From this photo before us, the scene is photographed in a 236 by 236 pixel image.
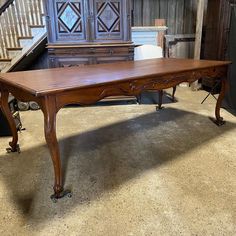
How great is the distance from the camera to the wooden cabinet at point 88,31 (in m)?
3.43

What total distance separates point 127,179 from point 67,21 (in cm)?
258

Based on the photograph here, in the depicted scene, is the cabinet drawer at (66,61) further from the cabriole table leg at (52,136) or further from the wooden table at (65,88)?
the cabriole table leg at (52,136)

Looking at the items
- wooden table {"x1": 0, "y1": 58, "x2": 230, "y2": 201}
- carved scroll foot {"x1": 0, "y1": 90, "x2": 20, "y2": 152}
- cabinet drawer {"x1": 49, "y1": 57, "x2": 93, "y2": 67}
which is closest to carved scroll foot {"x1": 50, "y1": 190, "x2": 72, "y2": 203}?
wooden table {"x1": 0, "y1": 58, "x2": 230, "y2": 201}

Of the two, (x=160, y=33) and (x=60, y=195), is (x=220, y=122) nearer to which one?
(x=60, y=195)

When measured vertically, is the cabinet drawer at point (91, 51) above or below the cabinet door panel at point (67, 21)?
below

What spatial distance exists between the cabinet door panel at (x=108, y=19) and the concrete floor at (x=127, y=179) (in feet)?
4.41

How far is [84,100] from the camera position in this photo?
5.24 feet

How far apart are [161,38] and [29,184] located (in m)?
3.74

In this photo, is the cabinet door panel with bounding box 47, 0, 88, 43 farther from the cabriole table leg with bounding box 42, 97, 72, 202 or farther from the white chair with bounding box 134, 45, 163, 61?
the cabriole table leg with bounding box 42, 97, 72, 202

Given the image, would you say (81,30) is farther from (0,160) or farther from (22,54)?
(0,160)

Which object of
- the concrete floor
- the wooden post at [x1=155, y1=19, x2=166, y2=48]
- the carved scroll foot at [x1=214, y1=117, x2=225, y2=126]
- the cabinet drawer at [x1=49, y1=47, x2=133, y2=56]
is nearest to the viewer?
the concrete floor

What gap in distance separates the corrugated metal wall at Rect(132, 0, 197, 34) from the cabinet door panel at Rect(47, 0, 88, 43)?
1.60 m

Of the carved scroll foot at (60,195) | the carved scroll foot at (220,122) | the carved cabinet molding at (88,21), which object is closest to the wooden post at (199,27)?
the carved cabinet molding at (88,21)

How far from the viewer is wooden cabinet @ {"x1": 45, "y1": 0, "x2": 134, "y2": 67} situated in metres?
3.43
